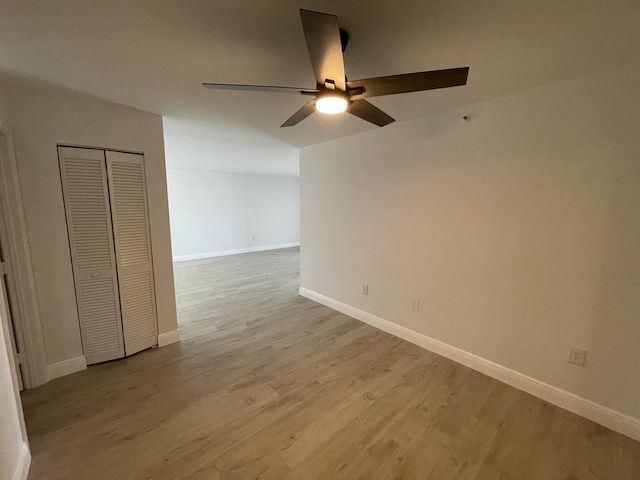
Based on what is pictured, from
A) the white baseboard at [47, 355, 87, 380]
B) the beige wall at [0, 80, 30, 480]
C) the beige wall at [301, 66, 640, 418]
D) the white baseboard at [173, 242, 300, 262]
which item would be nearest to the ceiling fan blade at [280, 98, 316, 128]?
the beige wall at [301, 66, 640, 418]

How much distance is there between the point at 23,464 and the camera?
141cm

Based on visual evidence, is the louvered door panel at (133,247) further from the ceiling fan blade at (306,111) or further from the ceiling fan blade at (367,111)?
the ceiling fan blade at (367,111)

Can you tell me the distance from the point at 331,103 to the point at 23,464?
8.36ft

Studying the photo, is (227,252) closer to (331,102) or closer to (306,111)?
(306,111)

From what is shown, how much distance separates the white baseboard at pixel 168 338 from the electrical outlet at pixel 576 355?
3.49 m

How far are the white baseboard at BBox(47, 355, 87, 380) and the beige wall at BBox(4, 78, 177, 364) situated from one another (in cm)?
3

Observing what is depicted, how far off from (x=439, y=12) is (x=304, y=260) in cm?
338

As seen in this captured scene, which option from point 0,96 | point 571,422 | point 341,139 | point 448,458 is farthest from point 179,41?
point 571,422

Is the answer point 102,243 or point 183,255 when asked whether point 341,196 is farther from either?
point 183,255

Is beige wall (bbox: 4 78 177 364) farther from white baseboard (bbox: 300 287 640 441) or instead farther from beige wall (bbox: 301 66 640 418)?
white baseboard (bbox: 300 287 640 441)

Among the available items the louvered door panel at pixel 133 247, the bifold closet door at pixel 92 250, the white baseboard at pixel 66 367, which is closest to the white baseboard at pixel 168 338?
the louvered door panel at pixel 133 247

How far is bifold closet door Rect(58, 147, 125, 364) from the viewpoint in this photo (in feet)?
7.11

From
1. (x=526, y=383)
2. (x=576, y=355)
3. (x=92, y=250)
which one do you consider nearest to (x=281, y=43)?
(x=92, y=250)

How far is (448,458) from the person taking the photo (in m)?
1.54
